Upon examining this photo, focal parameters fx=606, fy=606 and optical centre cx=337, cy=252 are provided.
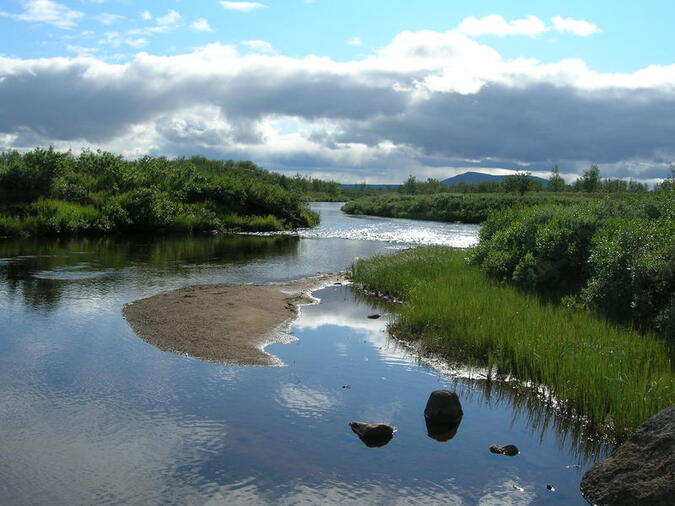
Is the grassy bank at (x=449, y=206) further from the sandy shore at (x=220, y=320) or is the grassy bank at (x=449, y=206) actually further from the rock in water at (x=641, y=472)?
the rock in water at (x=641, y=472)

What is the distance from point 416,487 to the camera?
28.4 feet

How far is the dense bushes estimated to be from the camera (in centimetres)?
1461

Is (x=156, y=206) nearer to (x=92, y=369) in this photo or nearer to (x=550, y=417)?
(x=92, y=369)

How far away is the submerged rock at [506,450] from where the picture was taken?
32.2 ft

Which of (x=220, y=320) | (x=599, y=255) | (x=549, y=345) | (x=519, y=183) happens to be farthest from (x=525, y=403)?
(x=519, y=183)

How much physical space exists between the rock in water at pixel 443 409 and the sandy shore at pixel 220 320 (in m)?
4.52

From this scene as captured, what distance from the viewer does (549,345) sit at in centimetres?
1347

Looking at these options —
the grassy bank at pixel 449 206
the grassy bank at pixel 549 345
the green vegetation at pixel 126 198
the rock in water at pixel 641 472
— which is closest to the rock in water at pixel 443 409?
the grassy bank at pixel 549 345

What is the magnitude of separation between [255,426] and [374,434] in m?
2.09

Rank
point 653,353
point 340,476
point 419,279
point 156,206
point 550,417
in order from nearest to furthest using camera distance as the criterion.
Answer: point 340,476, point 550,417, point 653,353, point 419,279, point 156,206

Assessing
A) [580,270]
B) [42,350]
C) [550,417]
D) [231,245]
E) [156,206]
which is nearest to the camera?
[550,417]

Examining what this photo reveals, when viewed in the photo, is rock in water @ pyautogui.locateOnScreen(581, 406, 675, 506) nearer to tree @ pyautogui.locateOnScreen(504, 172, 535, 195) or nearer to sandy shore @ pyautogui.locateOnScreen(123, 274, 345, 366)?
sandy shore @ pyautogui.locateOnScreen(123, 274, 345, 366)

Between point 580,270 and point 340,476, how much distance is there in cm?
1360

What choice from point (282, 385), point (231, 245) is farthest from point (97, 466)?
point (231, 245)
